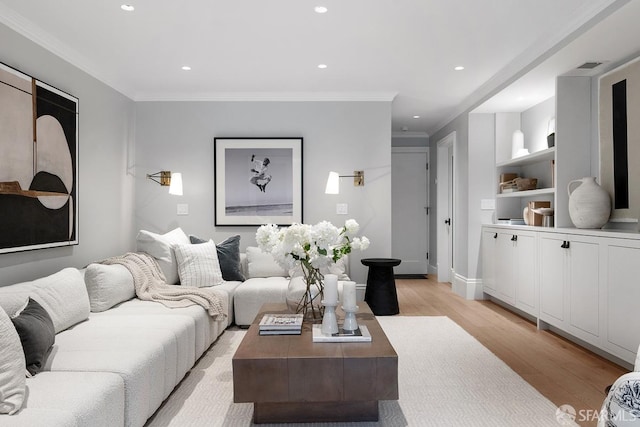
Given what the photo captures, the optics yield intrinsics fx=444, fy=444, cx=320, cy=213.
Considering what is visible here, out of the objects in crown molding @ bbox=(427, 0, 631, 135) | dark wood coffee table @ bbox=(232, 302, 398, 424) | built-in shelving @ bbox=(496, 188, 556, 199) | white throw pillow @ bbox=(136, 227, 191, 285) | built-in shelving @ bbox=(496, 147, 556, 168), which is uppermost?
crown molding @ bbox=(427, 0, 631, 135)

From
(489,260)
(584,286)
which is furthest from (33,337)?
(489,260)

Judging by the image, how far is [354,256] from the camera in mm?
5156

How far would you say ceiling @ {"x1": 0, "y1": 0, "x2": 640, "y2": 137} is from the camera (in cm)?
295

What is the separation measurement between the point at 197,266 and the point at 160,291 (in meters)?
0.57

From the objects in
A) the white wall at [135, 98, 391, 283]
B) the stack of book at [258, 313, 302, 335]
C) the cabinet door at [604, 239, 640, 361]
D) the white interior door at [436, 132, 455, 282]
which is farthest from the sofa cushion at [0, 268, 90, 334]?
the white interior door at [436, 132, 455, 282]

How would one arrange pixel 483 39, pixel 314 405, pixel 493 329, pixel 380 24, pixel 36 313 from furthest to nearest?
1. pixel 493 329
2. pixel 483 39
3. pixel 380 24
4. pixel 314 405
5. pixel 36 313

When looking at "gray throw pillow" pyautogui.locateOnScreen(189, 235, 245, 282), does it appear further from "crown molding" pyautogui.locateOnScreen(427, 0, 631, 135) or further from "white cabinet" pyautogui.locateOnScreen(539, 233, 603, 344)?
"crown molding" pyautogui.locateOnScreen(427, 0, 631, 135)

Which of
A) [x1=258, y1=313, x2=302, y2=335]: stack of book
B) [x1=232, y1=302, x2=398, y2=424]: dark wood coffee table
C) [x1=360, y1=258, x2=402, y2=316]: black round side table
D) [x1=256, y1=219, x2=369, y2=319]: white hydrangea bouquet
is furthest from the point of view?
[x1=360, y1=258, x2=402, y2=316]: black round side table

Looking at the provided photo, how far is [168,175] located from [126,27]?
205 cm

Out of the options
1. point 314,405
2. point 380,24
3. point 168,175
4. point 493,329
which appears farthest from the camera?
point 168,175

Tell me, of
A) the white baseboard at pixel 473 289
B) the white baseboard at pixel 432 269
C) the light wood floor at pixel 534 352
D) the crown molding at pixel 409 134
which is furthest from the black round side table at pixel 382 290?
the crown molding at pixel 409 134

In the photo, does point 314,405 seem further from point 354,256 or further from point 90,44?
point 90,44

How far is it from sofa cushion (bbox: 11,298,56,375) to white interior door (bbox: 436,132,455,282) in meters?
5.94

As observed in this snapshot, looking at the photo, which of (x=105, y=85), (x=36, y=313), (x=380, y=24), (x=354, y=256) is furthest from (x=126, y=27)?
(x=354, y=256)
